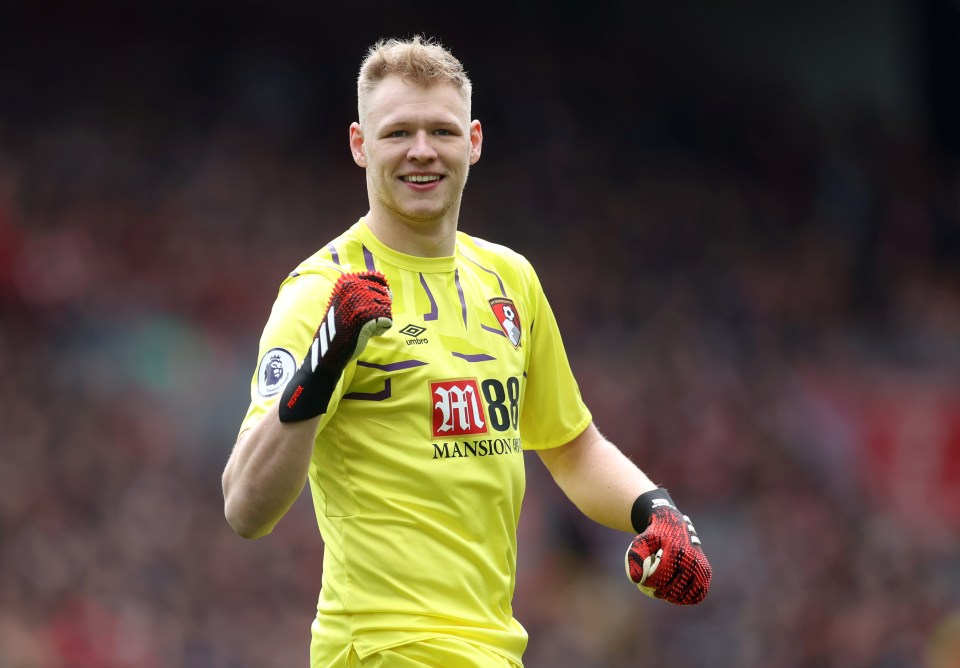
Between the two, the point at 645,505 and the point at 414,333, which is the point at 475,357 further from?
the point at 645,505

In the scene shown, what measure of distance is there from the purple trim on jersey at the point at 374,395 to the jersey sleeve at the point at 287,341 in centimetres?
10

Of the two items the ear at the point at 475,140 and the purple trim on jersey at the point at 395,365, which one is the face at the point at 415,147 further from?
the purple trim on jersey at the point at 395,365

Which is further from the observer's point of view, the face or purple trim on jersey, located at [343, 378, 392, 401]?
the face

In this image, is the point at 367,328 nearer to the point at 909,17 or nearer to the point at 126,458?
the point at 126,458

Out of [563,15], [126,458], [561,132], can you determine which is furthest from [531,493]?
[563,15]

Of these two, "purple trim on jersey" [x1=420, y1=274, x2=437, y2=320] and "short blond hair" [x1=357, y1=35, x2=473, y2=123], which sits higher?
"short blond hair" [x1=357, y1=35, x2=473, y2=123]

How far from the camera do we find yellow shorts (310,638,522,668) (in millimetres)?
3811

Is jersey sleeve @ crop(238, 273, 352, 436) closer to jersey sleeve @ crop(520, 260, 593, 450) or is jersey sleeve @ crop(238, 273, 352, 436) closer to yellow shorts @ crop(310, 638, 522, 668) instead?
yellow shorts @ crop(310, 638, 522, 668)

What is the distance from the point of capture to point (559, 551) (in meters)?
11.4

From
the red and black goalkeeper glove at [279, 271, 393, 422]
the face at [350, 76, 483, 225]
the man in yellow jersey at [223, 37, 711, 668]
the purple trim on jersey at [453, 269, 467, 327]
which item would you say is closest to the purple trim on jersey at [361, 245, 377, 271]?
the man in yellow jersey at [223, 37, 711, 668]

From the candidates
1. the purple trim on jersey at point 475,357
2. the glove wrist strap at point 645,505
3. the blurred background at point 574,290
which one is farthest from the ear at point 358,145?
the blurred background at point 574,290

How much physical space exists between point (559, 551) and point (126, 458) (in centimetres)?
352

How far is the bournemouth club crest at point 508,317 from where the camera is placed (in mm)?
4242

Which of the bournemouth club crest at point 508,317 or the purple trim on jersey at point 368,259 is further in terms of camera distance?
the bournemouth club crest at point 508,317
